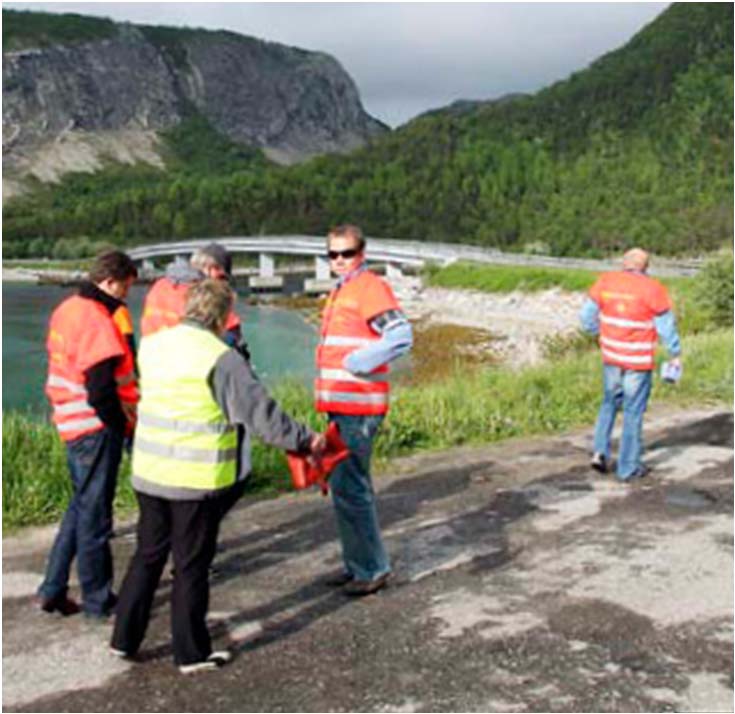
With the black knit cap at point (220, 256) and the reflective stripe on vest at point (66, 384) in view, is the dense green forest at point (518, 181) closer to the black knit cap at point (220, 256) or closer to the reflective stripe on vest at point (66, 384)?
the black knit cap at point (220, 256)

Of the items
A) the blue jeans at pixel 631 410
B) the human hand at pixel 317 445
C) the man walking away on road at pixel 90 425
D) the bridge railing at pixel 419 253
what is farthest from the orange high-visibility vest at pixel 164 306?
the bridge railing at pixel 419 253

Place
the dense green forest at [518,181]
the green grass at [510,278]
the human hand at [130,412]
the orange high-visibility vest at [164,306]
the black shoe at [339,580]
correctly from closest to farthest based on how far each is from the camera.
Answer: the human hand at [130,412] < the black shoe at [339,580] < the orange high-visibility vest at [164,306] < the green grass at [510,278] < the dense green forest at [518,181]

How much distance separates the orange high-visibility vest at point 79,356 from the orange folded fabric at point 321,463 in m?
1.16

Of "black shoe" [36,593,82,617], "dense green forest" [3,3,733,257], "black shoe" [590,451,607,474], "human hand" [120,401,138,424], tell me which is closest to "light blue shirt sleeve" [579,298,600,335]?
"black shoe" [590,451,607,474]

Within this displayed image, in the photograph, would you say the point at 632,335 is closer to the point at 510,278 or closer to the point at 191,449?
the point at 191,449

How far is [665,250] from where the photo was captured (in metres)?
98.7

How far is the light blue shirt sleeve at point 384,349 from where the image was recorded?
538 cm

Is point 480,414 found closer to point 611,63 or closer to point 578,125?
point 578,125


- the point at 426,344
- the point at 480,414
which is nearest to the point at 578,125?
the point at 426,344

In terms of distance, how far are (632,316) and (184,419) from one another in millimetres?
5023

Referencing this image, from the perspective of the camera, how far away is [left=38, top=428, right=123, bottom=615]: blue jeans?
5.41 metres

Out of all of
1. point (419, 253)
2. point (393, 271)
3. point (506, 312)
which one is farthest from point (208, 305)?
point (393, 271)

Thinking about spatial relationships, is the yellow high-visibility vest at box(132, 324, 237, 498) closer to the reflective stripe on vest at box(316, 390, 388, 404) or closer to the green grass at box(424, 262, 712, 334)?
the reflective stripe on vest at box(316, 390, 388, 404)

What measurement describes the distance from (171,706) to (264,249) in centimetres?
9838
